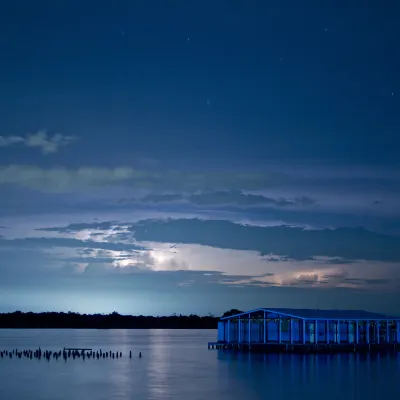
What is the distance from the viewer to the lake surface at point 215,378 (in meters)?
48.9

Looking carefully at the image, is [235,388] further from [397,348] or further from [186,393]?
[397,348]

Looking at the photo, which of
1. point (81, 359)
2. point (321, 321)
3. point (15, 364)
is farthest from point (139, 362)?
point (321, 321)

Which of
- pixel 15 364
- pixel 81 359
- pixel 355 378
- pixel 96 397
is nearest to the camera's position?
pixel 96 397

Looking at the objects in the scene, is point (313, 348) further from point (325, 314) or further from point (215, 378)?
point (215, 378)

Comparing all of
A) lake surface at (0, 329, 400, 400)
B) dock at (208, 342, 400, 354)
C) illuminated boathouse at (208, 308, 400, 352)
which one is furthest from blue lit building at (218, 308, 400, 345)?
lake surface at (0, 329, 400, 400)

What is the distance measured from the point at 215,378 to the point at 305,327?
24.4 meters

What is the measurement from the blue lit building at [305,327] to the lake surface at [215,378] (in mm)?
4502

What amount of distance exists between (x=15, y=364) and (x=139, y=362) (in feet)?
44.6

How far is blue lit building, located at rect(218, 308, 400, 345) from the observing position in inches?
3088

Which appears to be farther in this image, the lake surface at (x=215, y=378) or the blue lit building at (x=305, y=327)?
the blue lit building at (x=305, y=327)

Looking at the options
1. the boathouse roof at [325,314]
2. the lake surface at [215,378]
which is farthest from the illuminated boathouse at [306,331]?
the lake surface at [215,378]

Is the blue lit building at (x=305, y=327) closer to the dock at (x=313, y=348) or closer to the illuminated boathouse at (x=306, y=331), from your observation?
the illuminated boathouse at (x=306, y=331)

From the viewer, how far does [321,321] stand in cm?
8044

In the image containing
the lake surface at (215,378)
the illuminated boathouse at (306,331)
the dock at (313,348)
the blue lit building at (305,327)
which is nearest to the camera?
the lake surface at (215,378)
